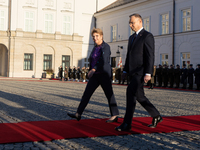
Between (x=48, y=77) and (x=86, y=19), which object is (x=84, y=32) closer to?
(x=86, y=19)

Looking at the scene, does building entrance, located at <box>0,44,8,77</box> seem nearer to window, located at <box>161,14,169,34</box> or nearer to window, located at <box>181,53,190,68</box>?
window, located at <box>161,14,169,34</box>

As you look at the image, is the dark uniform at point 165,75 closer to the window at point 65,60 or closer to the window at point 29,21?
the window at point 65,60

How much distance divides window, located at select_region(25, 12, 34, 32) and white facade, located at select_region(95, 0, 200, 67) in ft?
35.9

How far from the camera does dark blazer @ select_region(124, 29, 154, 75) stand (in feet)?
18.0

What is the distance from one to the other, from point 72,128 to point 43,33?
36.1 meters

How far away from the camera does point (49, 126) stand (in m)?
5.93

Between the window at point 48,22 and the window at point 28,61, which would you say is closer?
the window at point 28,61

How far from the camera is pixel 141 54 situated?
18.3 ft

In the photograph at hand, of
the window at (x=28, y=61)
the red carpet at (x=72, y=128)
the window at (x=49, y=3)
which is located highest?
the window at (x=49, y=3)

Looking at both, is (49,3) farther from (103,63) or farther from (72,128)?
(72,128)

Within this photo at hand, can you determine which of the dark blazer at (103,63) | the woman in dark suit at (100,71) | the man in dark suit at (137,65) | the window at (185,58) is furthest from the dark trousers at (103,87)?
the window at (185,58)

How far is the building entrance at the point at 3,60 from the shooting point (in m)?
40.1

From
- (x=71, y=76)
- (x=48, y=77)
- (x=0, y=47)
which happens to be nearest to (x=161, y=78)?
(x=71, y=76)

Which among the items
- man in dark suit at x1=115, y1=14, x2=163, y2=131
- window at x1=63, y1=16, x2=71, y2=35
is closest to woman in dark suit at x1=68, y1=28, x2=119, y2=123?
man in dark suit at x1=115, y1=14, x2=163, y2=131
